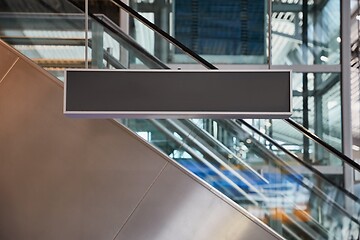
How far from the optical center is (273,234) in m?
5.07

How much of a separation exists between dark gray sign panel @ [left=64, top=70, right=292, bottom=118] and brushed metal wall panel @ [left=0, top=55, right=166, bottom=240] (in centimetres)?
172

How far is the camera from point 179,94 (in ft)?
10.5

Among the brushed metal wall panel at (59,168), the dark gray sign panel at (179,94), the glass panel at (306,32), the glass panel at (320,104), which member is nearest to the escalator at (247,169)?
the brushed metal wall panel at (59,168)

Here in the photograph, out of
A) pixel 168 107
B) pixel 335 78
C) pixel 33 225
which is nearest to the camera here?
pixel 168 107

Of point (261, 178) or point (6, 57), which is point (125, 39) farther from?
point (261, 178)

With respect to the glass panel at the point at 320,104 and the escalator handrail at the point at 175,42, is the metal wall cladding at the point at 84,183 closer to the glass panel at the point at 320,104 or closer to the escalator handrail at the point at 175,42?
the escalator handrail at the point at 175,42

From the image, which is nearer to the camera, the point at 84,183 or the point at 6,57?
the point at 84,183

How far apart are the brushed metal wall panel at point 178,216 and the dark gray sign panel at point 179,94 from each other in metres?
1.80

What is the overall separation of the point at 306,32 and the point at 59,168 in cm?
451

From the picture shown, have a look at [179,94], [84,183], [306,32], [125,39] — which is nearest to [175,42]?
[125,39]

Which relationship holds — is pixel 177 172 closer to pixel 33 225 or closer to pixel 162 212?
pixel 162 212

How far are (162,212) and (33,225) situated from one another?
106 cm

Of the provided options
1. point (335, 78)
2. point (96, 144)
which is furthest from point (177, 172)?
point (335, 78)

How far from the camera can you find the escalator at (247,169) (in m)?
5.10
